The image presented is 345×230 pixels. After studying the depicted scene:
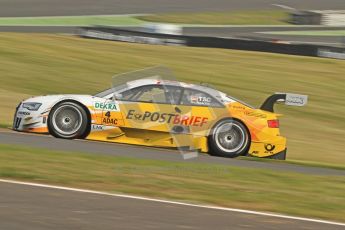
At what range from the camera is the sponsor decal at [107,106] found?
12328mm

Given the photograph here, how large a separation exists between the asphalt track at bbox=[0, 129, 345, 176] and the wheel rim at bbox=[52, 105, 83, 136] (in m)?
0.24

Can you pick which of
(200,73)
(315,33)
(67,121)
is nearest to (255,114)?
(67,121)

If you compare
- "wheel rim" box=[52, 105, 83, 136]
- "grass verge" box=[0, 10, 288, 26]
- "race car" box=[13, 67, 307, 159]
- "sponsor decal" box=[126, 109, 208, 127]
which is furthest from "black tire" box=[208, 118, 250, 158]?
"grass verge" box=[0, 10, 288, 26]

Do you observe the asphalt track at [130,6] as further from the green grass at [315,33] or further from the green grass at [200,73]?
the green grass at [200,73]

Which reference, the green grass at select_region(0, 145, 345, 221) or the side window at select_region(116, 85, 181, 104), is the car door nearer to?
the side window at select_region(116, 85, 181, 104)

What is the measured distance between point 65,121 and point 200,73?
1105 centimetres

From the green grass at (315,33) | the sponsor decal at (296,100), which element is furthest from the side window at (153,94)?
the green grass at (315,33)

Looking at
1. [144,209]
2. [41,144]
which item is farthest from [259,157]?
[144,209]

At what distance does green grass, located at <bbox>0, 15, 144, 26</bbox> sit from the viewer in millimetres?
30734

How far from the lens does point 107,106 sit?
12344 millimetres

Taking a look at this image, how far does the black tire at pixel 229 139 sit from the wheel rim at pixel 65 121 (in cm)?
226

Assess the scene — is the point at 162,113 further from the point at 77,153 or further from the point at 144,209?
the point at 144,209

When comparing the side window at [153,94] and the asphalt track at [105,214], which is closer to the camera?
the asphalt track at [105,214]

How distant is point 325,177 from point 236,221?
3.68 m
